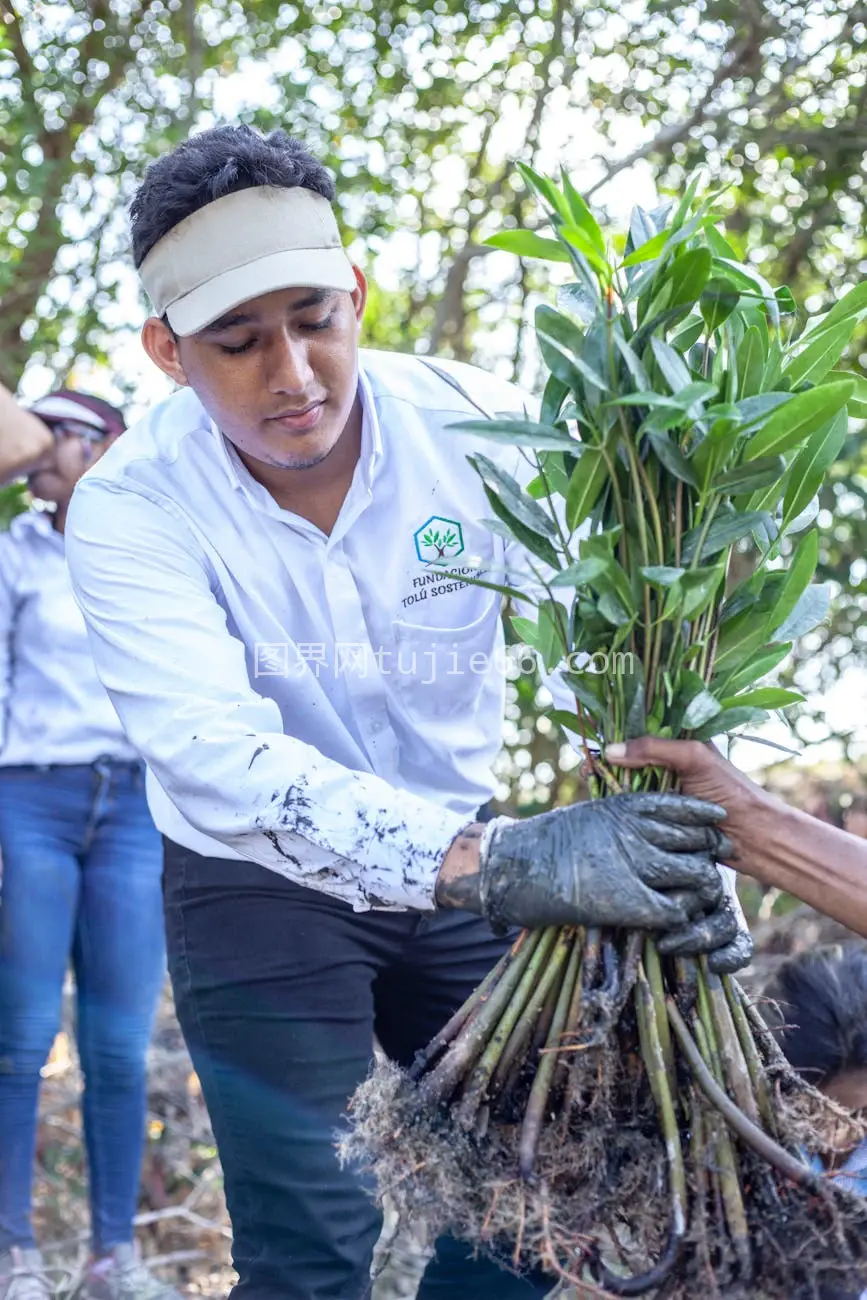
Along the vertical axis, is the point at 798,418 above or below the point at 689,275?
below

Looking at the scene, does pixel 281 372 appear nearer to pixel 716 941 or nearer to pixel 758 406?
pixel 758 406

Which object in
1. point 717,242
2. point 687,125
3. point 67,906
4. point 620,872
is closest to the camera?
point 620,872

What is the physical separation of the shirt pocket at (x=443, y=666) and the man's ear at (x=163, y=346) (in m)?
0.59

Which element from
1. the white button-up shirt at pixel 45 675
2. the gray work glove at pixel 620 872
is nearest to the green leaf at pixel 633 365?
the gray work glove at pixel 620 872

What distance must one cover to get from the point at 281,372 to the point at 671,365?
686 mm

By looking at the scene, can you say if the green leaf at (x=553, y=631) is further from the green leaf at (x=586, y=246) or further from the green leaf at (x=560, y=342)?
the green leaf at (x=586, y=246)

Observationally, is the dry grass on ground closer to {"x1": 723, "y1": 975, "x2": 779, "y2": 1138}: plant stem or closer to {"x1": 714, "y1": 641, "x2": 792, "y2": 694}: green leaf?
{"x1": 723, "y1": 975, "x2": 779, "y2": 1138}: plant stem

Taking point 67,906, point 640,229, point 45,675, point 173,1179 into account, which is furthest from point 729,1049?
point 173,1179

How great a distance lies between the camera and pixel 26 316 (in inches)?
209

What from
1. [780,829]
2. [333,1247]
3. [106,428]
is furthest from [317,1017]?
[106,428]

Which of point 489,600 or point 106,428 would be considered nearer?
point 489,600

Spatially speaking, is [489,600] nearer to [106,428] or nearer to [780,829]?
[780,829]

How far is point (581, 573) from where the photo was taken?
6.13 feet

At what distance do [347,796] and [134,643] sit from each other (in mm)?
449
